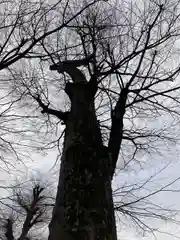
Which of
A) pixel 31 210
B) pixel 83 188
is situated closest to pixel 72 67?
pixel 83 188

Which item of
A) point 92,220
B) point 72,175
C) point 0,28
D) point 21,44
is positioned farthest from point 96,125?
point 0,28

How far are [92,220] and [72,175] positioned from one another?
39 centimetres

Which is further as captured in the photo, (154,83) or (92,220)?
(154,83)

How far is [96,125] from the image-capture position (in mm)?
2518

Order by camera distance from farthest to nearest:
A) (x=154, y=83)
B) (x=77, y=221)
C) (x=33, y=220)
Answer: (x=33, y=220) < (x=154, y=83) < (x=77, y=221)

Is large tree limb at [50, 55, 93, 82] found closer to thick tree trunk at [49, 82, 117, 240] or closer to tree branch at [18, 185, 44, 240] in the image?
thick tree trunk at [49, 82, 117, 240]

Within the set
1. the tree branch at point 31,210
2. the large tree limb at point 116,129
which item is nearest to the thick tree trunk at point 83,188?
the large tree limb at point 116,129

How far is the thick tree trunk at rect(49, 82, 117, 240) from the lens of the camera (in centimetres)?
177

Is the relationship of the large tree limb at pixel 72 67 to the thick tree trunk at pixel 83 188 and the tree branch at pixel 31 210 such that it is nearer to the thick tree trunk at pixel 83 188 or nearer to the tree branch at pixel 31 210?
the thick tree trunk at pixel 83 188

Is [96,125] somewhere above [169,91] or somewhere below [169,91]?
below

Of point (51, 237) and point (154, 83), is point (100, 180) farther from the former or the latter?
point (154, 83)

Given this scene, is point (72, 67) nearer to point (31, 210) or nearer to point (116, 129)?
point (116, 129)

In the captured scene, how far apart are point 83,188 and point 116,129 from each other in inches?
46.1

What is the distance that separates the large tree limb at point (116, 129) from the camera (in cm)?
282
